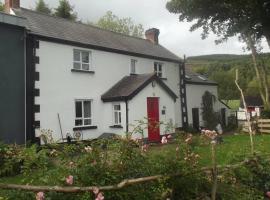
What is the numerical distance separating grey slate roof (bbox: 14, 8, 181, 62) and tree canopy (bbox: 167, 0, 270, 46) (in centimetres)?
361

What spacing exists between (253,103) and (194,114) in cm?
4770

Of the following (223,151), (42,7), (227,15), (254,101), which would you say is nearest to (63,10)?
(42,7)

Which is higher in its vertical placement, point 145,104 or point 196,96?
point 196,96

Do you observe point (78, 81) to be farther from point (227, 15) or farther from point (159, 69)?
point (227, 15)

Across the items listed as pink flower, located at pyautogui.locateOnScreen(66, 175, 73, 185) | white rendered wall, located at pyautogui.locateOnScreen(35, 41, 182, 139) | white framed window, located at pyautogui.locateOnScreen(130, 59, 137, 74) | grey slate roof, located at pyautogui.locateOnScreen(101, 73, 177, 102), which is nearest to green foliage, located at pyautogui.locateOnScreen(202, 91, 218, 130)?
grey slate roof, located at pyautogui.locateOnScreen(101, 73, 177, 102)

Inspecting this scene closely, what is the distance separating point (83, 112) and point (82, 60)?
2.97 meters

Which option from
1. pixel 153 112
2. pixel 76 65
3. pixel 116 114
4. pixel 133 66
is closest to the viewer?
pixel 76 65

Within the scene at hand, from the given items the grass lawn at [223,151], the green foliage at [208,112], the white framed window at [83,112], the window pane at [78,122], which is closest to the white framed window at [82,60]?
the white framed window at [83,112]

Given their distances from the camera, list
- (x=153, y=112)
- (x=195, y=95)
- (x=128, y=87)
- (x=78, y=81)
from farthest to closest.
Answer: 1. (x=195, y=95)
2. (x=153, y=112)
3. (x=128, y=87)
4. (x=78, y=81)

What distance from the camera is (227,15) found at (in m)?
27.0

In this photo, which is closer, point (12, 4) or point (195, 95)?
point (12, 4)

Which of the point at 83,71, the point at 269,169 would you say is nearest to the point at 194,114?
the point at 83,71

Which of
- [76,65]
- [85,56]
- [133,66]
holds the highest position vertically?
[85,56]

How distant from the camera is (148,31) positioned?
3142 centimetres
